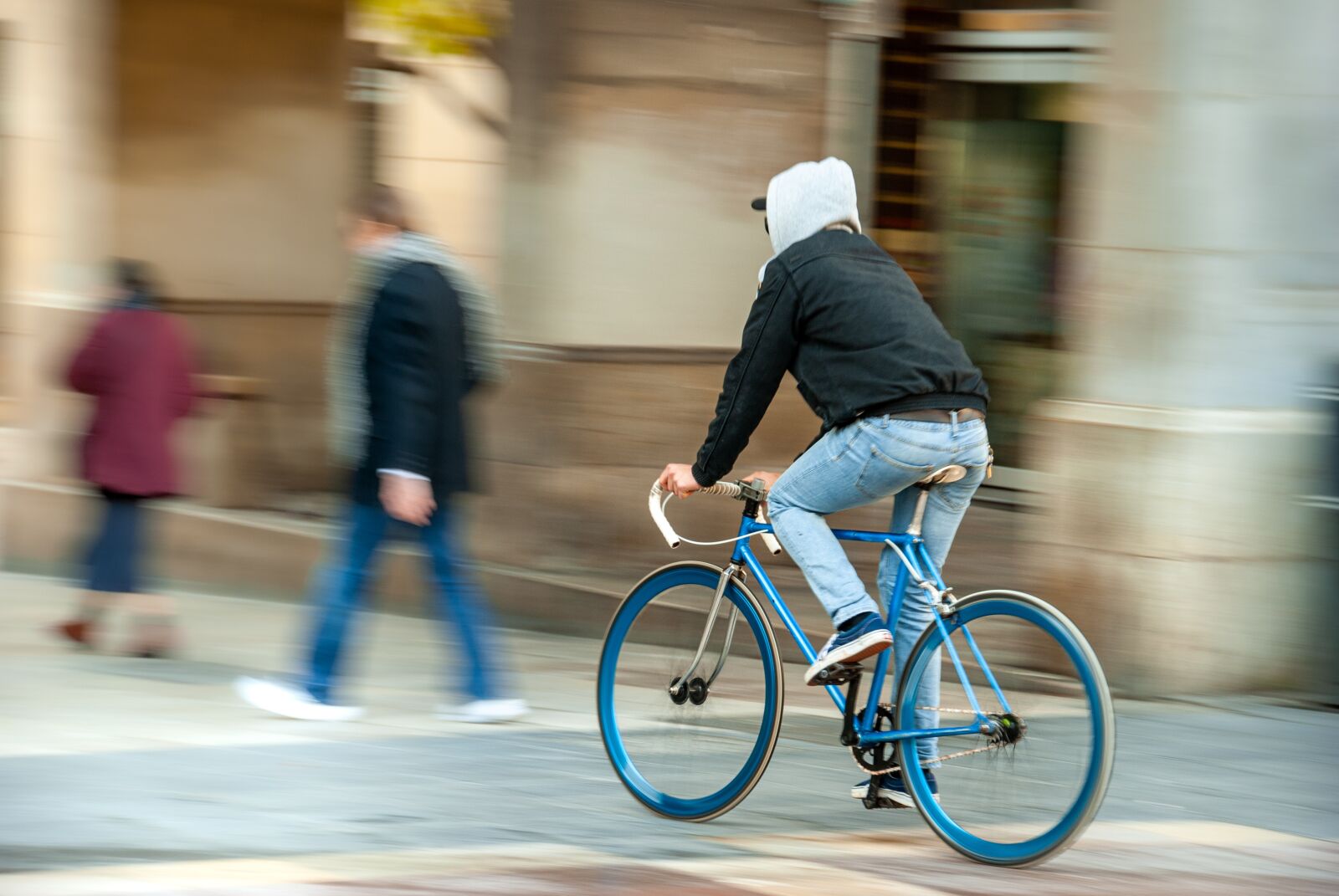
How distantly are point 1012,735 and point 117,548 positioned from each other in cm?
448

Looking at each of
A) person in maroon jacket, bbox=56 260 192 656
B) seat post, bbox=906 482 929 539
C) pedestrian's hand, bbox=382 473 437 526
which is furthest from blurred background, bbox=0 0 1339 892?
pedestrian's hand, bbox=382 473 437 526

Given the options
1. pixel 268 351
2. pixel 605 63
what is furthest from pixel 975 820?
pixel 268 351

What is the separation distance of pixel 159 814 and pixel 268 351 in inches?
301

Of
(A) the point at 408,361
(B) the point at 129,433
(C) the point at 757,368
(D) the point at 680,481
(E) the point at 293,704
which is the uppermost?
(C) the point at 757,368

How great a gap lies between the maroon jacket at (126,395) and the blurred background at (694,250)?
0.69 metres

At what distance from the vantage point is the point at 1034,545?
25.4 ft

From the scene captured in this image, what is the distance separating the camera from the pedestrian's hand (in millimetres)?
6270

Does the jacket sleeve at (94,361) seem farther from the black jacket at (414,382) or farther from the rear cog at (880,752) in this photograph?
the rear cog at (880,752)

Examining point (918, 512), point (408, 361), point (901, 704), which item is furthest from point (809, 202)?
point (408, 361)

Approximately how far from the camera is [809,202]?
16.2ft

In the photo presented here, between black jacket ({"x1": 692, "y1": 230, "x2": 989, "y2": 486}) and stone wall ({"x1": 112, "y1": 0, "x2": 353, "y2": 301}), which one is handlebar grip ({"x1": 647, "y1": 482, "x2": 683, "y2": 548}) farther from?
stone wall ({"x1": 112, "y1": 0, "x2": 353, "y2": 301})

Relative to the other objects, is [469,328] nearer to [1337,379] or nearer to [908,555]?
[908,555]

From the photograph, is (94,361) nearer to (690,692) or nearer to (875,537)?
(690,692)

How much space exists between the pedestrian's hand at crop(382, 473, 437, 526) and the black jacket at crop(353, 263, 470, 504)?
44 mm
